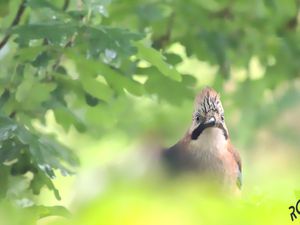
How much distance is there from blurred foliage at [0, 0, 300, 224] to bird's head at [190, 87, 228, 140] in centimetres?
29

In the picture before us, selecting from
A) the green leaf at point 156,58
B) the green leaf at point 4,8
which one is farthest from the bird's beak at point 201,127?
the green leaf at point 4,8

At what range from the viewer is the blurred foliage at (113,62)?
6.76 ft

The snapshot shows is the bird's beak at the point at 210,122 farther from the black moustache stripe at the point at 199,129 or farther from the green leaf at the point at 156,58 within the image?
the green leaf at the point at 156,58

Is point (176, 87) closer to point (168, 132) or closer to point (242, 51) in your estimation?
point (242, 51)

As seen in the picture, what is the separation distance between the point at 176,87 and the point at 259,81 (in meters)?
1.00

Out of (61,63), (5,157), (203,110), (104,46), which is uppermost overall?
(61,63)

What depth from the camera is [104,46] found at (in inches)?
81.2

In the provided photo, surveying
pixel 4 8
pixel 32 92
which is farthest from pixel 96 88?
pixel 4 8

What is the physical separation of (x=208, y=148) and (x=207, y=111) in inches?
5.5

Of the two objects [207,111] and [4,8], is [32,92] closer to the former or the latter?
[4,8]

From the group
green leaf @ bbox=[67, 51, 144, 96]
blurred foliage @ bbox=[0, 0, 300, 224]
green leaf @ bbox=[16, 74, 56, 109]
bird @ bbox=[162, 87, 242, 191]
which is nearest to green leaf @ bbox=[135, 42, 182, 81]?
blurred foliage @ bbox=[0, 0, 300, 224]

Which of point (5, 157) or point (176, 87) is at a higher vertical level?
point (176, 87)

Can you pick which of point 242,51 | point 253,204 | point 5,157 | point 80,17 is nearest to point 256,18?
point 242,51

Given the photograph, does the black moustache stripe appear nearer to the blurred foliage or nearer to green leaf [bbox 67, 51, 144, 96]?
the blurred foliage
